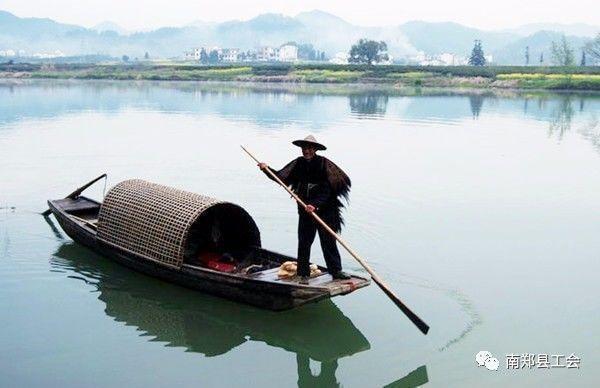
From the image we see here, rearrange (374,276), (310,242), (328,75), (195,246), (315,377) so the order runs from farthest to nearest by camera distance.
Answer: (328,75), (195,246), (310,242), (374,276), (315,377)

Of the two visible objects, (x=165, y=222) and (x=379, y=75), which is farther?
(x=379, y=75)

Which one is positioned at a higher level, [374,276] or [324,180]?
[324,180]

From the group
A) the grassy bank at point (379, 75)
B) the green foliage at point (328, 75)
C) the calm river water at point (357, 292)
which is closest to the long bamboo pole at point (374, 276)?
the calm river water at point (357, 292)

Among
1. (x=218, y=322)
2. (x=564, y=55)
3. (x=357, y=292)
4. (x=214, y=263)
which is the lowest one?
(x=218, y=322)

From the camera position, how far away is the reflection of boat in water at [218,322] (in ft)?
26.4

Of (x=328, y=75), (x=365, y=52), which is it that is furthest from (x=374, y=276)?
(x=365, y=52)

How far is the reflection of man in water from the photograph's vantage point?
7.25 meters

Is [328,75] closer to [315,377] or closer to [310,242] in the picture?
[310,242]

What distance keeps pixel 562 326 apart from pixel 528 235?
14.0 ft

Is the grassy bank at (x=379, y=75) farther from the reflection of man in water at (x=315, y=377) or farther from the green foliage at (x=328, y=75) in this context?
the reflection of man in water at (x=315, y=377)

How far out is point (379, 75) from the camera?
84.5 meters

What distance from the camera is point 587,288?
32.6 ft

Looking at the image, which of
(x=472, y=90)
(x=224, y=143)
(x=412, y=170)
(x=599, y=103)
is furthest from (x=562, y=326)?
(x=472, y=90)

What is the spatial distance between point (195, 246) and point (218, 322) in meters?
1.85
